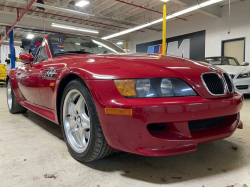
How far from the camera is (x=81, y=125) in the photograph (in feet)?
5.20

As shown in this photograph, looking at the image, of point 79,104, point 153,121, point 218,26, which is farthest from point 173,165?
point 218,26

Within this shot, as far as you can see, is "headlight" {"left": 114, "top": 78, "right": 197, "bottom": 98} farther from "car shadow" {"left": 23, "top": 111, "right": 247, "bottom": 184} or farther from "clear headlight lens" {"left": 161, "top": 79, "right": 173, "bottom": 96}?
"car shadow" {"left": 23, "top": 111, "right": 247, "bottom": 184}

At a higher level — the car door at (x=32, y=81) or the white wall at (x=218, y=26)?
the white wall at (x=218, y=26)

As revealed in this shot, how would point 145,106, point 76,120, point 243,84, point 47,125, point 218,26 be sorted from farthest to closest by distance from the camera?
point 218,26 < point 243,84 < point 47,125 < point 76,120 < point 145,106

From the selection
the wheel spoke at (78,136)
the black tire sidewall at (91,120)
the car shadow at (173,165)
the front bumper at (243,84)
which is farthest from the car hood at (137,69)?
the front bumper at (243,84)

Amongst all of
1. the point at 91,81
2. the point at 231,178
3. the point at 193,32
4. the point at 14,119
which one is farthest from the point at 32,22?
the point at 231,178

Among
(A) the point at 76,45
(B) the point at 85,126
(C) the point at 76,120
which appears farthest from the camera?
(A) the point at 76,45

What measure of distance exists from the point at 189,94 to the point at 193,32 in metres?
10.3

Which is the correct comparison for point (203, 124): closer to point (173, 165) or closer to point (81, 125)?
point (173, 165)

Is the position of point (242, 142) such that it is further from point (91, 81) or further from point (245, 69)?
point (245, 69)

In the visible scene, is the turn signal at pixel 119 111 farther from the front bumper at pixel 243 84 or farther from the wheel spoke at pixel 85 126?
the front bumper at pixel 243 84

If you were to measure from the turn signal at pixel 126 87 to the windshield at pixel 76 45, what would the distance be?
1179mm

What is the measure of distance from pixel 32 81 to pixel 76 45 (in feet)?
2.26

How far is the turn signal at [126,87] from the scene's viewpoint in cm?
→ 121
